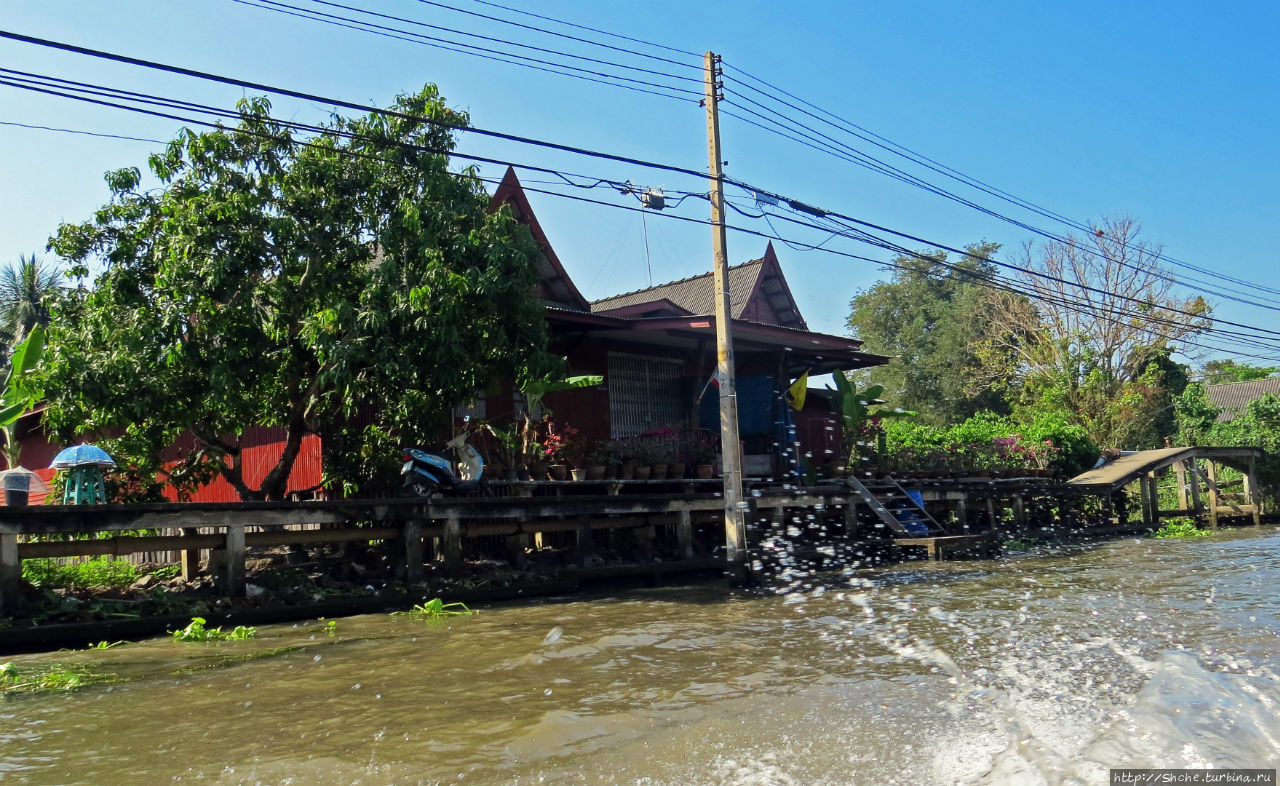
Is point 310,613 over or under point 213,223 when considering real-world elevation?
under

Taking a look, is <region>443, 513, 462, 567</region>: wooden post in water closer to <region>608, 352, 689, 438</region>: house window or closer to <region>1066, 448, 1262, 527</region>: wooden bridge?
<region>608, 352, 689, 438</region>: house window

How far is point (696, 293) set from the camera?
24641 millimetres

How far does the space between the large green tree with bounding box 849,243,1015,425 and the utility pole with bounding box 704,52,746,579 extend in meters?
27.1

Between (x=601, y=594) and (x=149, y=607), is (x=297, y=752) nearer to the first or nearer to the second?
(x=149, y=607)

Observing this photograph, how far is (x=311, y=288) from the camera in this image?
11297mm

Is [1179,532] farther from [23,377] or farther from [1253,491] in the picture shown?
[23,377]

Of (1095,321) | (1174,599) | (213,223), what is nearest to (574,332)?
(213,223)

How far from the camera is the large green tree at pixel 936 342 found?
40.8 metres

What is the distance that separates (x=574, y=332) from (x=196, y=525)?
6.72 metres

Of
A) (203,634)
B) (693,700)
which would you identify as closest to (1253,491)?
(693,700)

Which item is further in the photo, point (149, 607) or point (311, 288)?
point (311, 288)

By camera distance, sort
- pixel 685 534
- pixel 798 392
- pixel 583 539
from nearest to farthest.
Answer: pixel 583 539 < pixel 685 534 < pixel 798 392

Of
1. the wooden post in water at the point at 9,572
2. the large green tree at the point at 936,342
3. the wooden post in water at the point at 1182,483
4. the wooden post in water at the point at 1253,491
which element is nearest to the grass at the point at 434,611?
the wooden post in water at the point at 9,572

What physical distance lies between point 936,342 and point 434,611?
39012 millimetres
